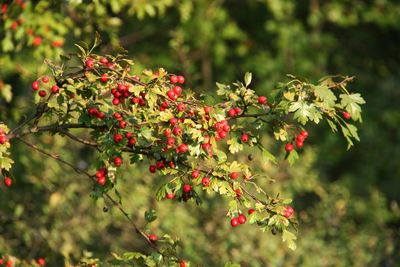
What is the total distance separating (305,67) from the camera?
11.1 metres

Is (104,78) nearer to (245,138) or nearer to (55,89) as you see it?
(55,89)

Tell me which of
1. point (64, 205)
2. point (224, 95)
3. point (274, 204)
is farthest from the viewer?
point (64, 205)

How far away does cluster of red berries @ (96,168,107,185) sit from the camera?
354cm

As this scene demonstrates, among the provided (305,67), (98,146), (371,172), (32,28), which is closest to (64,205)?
(32,28)

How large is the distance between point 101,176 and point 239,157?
409 cm

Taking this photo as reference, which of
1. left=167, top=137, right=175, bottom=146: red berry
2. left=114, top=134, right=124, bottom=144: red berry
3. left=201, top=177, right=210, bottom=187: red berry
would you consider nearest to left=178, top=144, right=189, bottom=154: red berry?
left=167, top=137, right=175, bottom=146: red berry

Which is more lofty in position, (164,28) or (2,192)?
(164,28)

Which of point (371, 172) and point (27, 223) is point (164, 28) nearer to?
point (371, 172)

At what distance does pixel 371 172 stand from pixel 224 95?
9196 mm

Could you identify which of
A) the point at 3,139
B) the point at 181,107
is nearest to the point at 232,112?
the point at 181,107

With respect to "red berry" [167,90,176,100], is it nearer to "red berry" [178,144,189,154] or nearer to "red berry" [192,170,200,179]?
"red berry" [178,144,189,154]

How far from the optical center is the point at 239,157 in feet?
24.7

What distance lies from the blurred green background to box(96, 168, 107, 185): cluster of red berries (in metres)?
0.78

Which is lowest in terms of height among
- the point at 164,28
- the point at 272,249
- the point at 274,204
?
the point at 274,204
